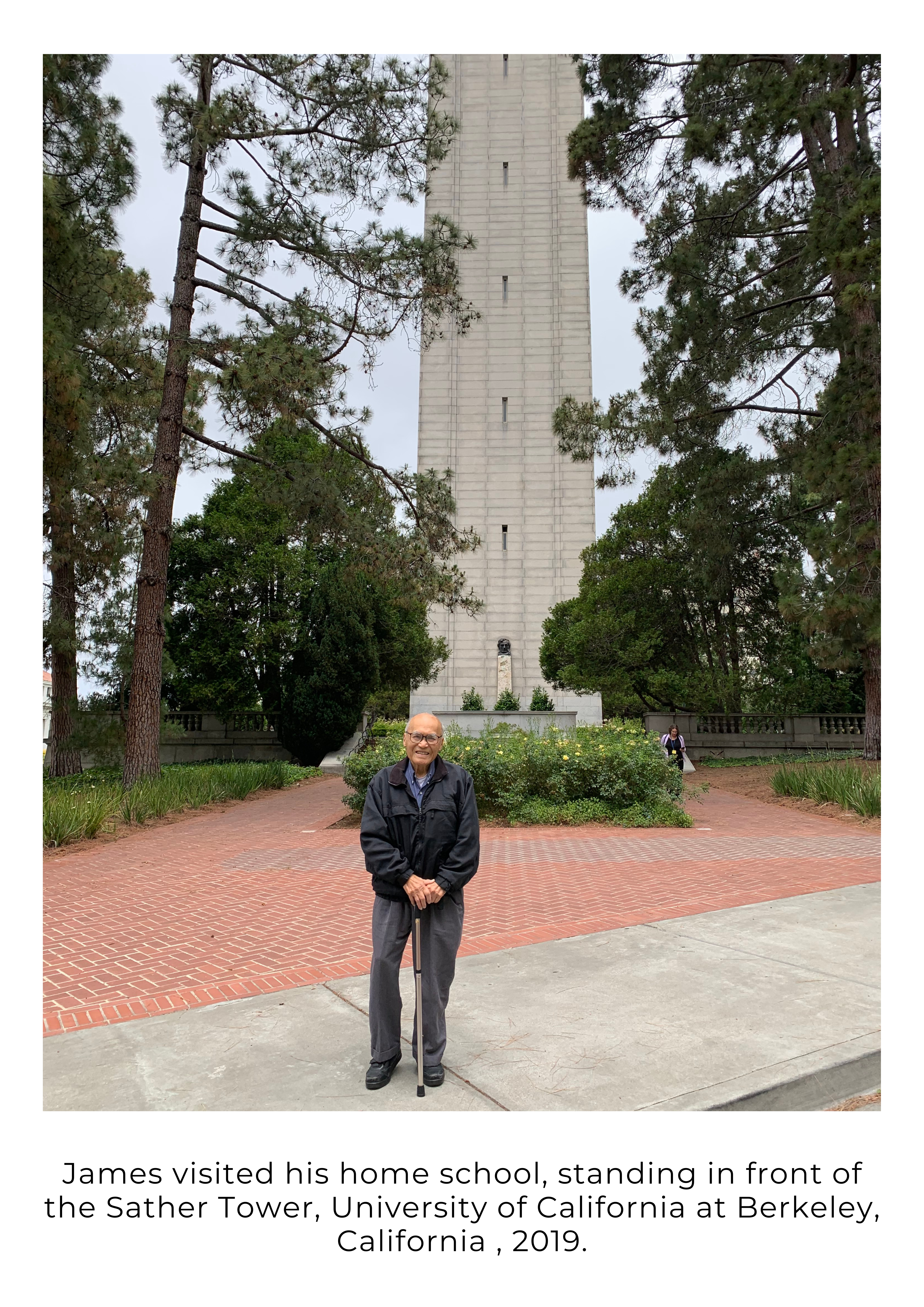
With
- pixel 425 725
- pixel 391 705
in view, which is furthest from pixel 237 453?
pixel 391 705

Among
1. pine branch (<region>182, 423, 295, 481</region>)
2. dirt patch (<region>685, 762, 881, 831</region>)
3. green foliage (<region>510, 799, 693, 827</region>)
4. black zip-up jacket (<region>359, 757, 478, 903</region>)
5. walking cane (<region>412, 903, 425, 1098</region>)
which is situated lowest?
dirt patch (<region>685, 762, 881, 831</region>)

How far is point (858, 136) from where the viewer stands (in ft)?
50.9

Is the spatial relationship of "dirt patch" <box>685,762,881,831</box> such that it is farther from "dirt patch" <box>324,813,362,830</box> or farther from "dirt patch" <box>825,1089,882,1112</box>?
"dirt patch" <box>825,1089,882,1112</box>

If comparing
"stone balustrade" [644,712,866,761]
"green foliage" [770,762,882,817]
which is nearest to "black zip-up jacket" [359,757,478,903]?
"green foliage" [770,762,882,817]

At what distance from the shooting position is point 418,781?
380 cm

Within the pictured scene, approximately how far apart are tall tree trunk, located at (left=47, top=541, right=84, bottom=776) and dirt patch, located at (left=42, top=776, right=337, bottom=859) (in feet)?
13.2

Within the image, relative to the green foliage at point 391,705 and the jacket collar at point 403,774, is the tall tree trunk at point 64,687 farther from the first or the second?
the green foliage at point 391,705

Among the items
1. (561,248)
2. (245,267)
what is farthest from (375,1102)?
(561,248)

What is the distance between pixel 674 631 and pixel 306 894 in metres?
23.6

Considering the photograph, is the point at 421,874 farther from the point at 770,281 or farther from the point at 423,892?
the point at 770,281

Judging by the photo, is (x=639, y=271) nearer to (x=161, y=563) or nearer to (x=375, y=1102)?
(x=161, y=563)

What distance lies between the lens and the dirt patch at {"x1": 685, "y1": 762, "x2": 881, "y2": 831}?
13.4m

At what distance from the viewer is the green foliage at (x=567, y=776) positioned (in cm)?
1298

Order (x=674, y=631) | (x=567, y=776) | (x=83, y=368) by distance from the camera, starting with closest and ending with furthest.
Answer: (x=83, y=368)
(x=567, y=776)
(x=674, y=631)
